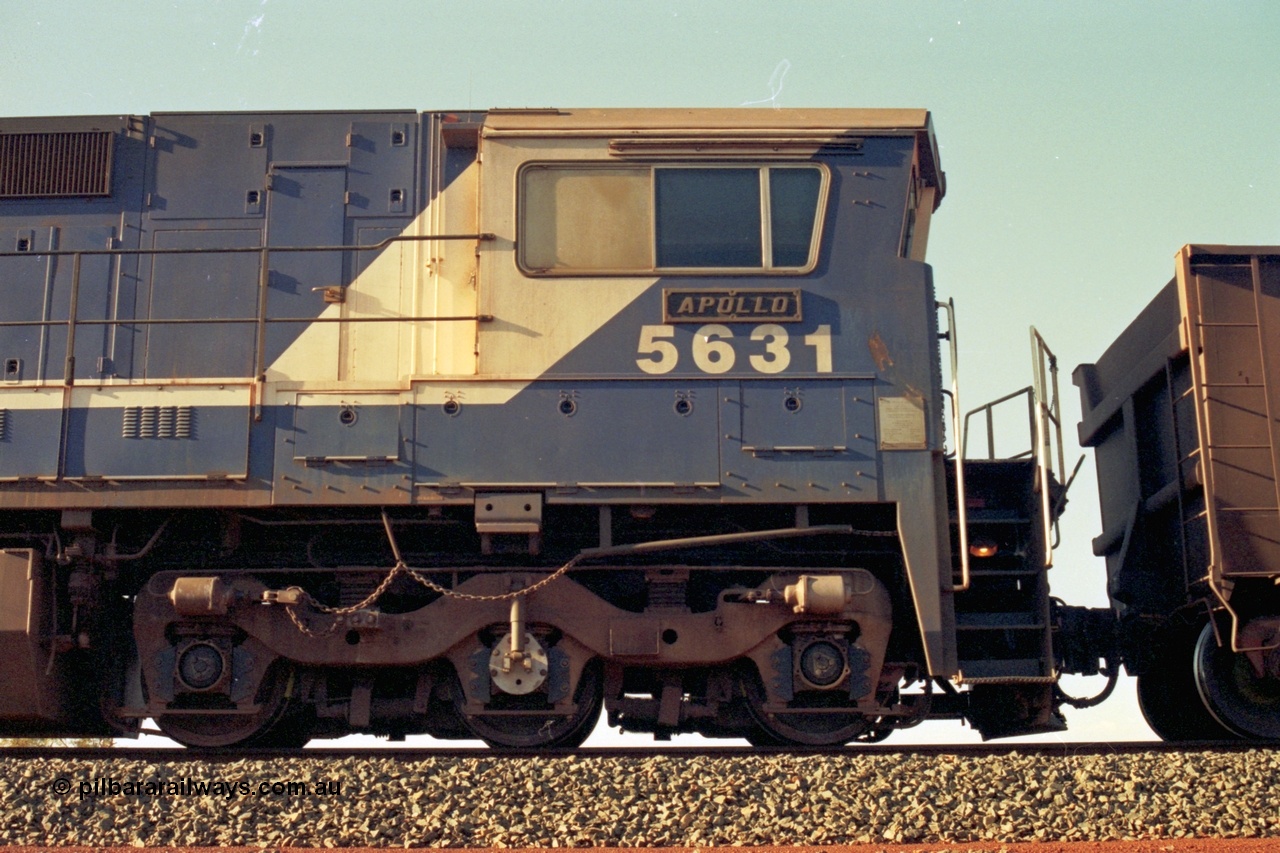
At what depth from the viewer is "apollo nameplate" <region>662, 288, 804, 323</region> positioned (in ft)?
30.8

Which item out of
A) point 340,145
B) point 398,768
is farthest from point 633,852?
point 340,145

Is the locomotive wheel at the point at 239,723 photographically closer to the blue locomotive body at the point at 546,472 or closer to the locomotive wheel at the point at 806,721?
the blue locomotive body at the point at 546,472

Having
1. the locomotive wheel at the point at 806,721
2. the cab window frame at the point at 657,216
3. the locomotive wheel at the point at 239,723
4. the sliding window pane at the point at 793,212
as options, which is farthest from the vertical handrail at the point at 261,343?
the locomotive wheel at the point at 806,721

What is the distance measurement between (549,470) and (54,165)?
4.76m

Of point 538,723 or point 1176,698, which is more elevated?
point 1176,698

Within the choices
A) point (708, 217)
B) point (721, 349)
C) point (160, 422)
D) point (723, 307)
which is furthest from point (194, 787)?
point (708, 217)

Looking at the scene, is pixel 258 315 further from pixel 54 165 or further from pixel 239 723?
pixel 239 723

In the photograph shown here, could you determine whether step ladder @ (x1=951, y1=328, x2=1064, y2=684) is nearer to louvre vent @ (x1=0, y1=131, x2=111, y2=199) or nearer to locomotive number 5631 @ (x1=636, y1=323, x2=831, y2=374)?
locomotive number 5631 @ (x1=636, y1=323, x2=831, y2=374)

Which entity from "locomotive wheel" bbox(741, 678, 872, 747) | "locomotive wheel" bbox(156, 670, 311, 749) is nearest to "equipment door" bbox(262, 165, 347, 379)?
"locomotive wheel" bbox(156, 670, 311, 749)

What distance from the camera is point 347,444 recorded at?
30.5ft

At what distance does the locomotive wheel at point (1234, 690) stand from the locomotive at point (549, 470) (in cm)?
3

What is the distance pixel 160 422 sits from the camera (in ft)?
30.9

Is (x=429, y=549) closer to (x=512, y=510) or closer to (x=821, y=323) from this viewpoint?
(x=512, y=510)

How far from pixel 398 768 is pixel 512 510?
2.01m
